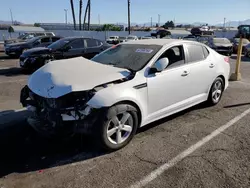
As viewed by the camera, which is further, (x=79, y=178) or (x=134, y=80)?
(x=134, y=80)

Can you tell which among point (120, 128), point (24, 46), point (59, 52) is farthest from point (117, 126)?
point (24, 46)

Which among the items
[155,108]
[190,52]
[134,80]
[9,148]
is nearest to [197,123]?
[155,108]

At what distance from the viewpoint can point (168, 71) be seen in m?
4.29

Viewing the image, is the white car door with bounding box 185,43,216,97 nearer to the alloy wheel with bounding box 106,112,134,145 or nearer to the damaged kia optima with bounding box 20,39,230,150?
the damaged kia optima with bounding box 20,39,230,150

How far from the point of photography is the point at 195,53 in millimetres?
4992

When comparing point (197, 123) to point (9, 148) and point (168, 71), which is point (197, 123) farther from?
point (9, 148)

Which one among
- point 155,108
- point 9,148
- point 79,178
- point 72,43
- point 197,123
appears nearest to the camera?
point 79,178

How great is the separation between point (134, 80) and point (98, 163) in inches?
52.5

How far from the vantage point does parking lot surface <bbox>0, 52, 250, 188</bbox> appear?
2.95 metres

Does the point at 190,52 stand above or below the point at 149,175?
above

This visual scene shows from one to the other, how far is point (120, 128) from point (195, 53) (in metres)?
2.45

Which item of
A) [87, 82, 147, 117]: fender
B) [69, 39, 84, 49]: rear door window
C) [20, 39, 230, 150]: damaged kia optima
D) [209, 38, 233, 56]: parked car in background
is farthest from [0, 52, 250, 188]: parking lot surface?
[209, 38, 233, 56]: parked car in background

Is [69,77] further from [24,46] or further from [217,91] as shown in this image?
[24,46]

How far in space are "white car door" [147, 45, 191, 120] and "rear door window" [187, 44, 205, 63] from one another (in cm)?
22
